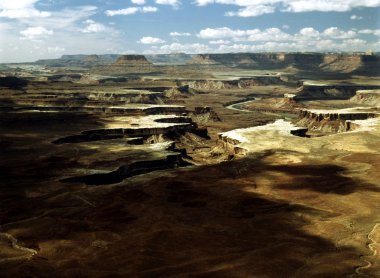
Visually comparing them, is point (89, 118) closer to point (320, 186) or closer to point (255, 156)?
point (255, 156)

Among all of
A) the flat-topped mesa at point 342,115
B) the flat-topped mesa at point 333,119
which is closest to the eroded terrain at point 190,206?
the flat-topped mesa at point 333,119

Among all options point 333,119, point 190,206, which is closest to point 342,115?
point 333,119

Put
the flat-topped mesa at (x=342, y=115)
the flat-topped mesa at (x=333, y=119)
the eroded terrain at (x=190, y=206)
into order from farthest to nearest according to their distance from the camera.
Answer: the flat-topped mesa at (x=342, y=115)
the flat-topped mesa at (x=333, y=119)
the eroded terrain at (x=190, y=206)

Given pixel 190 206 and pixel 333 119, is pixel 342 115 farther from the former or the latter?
pixel 190 206

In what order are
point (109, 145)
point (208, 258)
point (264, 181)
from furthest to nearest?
point (109, 145) → point (264, 181) → point (208, 258)

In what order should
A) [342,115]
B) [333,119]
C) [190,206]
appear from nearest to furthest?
[190,206] → [342,115] → [333,119]

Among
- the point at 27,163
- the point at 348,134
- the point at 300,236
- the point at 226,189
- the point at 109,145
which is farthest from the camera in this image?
the point at 348,134

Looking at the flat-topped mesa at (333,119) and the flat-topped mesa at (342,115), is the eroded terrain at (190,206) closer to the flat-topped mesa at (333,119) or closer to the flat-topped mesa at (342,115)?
the flat-topped mesa at (333,119)

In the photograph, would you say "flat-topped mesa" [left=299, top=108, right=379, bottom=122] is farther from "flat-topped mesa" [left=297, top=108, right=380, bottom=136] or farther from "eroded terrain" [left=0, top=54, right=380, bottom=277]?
"eroded terrain" [left=0, top=54, right=380, bottom=277]

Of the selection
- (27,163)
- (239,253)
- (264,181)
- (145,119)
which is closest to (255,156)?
(264,181)

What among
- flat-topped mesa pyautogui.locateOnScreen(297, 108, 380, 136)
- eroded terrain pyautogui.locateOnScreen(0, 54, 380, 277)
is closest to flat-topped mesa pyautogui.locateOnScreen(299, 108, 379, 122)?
flat-topped mesa pyautogui.locateOnScreen(297, 108, 380, 136)

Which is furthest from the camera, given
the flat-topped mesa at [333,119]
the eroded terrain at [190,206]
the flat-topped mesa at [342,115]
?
the flat-topped mesa at [342,115]
